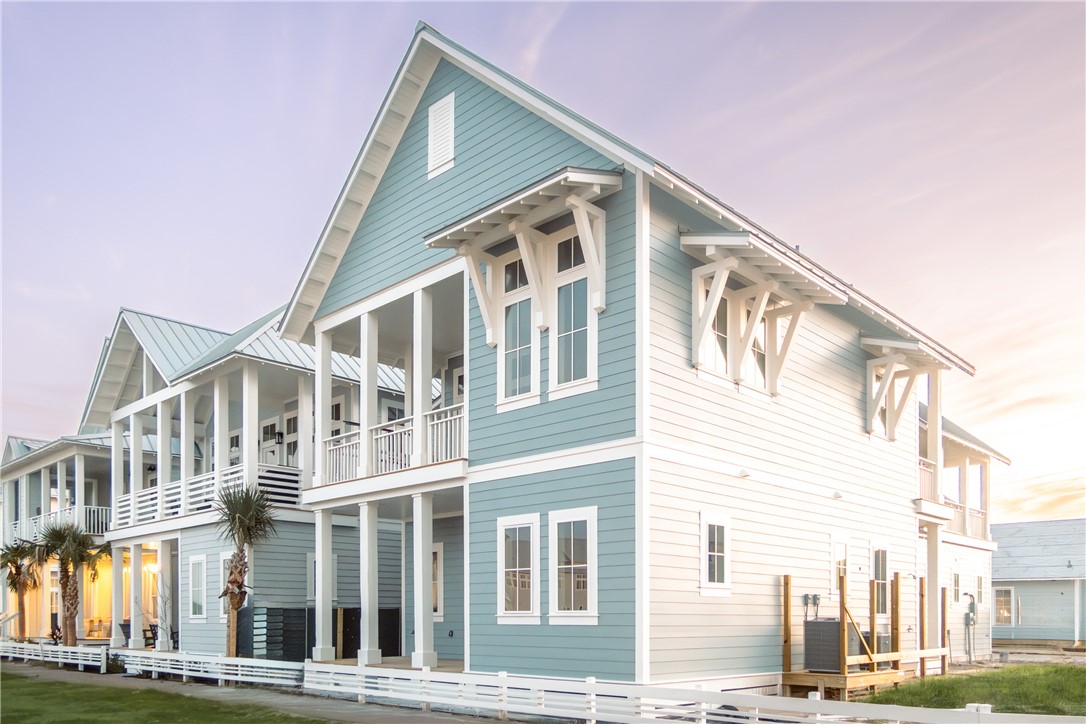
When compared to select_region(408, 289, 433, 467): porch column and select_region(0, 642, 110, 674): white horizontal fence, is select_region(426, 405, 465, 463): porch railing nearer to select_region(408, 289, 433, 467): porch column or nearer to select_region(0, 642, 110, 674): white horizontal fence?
select_region(408, 289, 433, 467): porch column

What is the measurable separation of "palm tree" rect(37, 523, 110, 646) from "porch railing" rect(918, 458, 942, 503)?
2592 centimetres

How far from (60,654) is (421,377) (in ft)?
59.4

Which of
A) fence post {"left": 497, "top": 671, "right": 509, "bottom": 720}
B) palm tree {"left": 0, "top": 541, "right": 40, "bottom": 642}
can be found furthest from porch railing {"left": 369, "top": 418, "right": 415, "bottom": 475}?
palm tree {"left": 0, "top": 541, "right": 40, "bottom": 642}

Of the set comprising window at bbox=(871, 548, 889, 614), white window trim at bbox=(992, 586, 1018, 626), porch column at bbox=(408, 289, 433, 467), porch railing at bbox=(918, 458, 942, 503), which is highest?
porch column at bbox=(408, 289, 433, 467)

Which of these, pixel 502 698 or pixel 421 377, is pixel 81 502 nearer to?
pixel 421 377

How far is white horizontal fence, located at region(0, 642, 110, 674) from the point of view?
28.7 meters

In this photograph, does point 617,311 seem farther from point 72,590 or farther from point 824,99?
point 72,590

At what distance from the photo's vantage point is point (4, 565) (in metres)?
35.9

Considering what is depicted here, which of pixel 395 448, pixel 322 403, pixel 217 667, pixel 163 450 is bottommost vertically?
pixel 217 667

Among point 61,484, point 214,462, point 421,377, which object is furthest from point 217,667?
point 61,484

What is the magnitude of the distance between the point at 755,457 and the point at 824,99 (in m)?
7.70

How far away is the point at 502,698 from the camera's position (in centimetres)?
1596

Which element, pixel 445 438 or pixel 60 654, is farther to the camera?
pixel 60 654

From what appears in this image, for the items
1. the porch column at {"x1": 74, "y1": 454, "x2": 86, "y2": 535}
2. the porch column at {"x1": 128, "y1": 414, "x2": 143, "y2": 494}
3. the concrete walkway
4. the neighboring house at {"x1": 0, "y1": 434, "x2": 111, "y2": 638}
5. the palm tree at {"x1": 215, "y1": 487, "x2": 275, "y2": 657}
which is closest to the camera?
the concrete walkway
